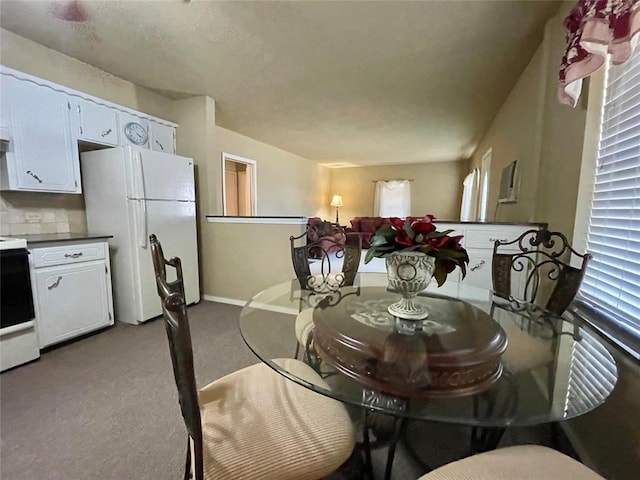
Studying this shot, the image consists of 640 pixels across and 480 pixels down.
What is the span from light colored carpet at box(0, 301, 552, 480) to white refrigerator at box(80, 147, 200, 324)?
0.48 m

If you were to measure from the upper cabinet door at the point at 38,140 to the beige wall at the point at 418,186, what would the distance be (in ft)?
20.7

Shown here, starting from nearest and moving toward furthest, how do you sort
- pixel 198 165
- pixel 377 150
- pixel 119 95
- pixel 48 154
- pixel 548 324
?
pixel 548 324
pixel 48 154
pixel 119 95
pixel 198 165
pixel 377 150

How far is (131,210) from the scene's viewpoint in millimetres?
2588

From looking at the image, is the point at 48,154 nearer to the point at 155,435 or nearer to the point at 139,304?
the point at 139,304

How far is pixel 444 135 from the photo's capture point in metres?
4.83

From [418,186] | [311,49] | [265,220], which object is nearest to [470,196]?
[418,186]

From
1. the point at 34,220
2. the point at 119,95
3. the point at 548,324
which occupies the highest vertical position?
the point at 119,95

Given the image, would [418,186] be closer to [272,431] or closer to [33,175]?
[33,175]

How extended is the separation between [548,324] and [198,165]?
345 cm

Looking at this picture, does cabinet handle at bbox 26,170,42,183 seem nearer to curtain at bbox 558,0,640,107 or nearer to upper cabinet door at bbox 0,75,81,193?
upper cabinet door at bbox 0,75,81,193

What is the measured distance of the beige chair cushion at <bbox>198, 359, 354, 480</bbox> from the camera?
0.79 m

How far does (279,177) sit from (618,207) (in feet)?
17.4

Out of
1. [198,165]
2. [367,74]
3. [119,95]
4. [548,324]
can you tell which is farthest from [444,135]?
[119,95]

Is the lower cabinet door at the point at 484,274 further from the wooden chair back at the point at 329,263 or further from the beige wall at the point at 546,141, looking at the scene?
the wooden chair back at the point at 329,263
